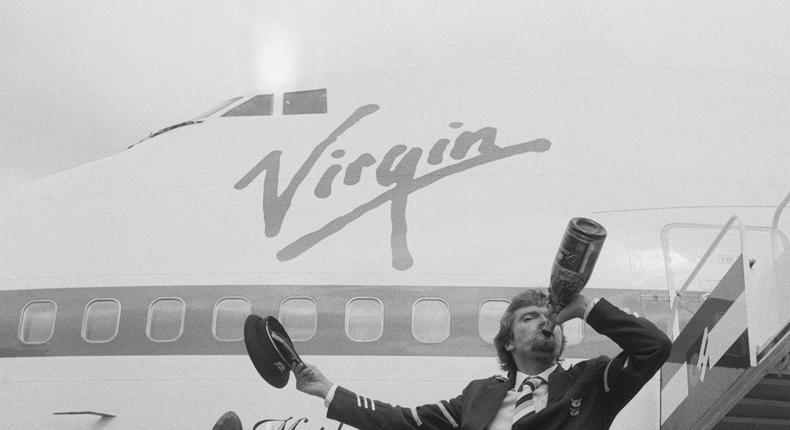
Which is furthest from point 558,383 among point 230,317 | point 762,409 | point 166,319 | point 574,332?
point 166,319

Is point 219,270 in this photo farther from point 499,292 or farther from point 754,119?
point 754,119

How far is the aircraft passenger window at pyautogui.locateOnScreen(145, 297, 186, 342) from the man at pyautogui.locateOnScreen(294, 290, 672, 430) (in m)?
3.19

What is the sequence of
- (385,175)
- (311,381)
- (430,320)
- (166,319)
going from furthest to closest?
(385,175)
(166,319)
(430,320)
(311,381)

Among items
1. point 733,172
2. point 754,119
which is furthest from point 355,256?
point 754,119

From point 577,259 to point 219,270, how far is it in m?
3.89

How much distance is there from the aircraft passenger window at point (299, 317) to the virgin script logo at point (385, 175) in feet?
1.18

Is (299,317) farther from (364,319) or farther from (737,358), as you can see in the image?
(737,358)

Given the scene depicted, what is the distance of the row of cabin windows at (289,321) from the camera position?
246 inches

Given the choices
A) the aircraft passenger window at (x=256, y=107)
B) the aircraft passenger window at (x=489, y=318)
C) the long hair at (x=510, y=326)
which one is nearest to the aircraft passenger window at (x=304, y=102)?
the aircraft passenger window at (x=256, y=107)

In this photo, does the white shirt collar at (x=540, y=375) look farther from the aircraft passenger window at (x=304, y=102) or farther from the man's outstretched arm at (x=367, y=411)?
the aircraft passenger window at (x=304, y=102)

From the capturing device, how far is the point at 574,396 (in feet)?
10.7

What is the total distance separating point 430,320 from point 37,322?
8.93 ft

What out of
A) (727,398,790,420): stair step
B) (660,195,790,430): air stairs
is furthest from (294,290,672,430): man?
(727,398,790,420): stair step

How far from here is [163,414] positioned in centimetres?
613
